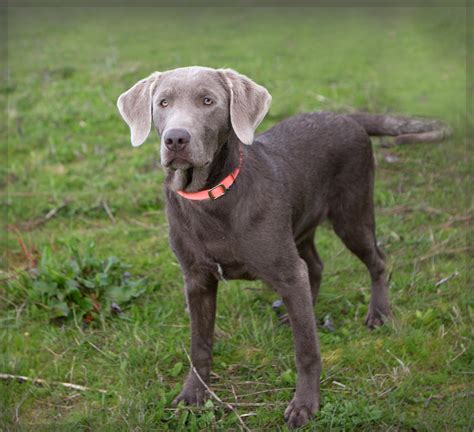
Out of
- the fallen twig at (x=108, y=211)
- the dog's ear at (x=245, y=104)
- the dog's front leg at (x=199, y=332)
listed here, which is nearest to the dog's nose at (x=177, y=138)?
the dog's ear at (x=245, y=104)

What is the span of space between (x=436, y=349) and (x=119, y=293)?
1966mm

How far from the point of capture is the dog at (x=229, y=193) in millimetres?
3186

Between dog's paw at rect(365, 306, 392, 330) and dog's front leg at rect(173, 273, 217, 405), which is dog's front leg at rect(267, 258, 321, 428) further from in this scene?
dog's paw at rect(365, 306, 392, 330)

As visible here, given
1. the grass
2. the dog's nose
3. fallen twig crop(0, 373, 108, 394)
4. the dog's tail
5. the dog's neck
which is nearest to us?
the dog's nose

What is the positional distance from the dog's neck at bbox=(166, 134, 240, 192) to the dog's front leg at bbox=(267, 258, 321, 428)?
56 centimetres

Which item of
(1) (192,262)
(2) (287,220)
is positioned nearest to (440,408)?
(2) (287,220)

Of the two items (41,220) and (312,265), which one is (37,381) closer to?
(312,265)

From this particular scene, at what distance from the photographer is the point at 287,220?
350 cm

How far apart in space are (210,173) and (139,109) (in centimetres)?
48

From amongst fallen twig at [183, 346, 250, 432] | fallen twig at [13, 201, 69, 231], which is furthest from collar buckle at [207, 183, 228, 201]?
fallen twig at [13, 201, 69, 231]

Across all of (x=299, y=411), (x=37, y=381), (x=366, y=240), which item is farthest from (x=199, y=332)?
(x=366, y=240)

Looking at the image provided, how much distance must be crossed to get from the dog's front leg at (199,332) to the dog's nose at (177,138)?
2.70 feet

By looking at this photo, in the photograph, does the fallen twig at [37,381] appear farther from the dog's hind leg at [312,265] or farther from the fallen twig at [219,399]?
the dog's hind leg at [312,265]

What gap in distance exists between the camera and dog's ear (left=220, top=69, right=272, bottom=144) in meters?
3.20
